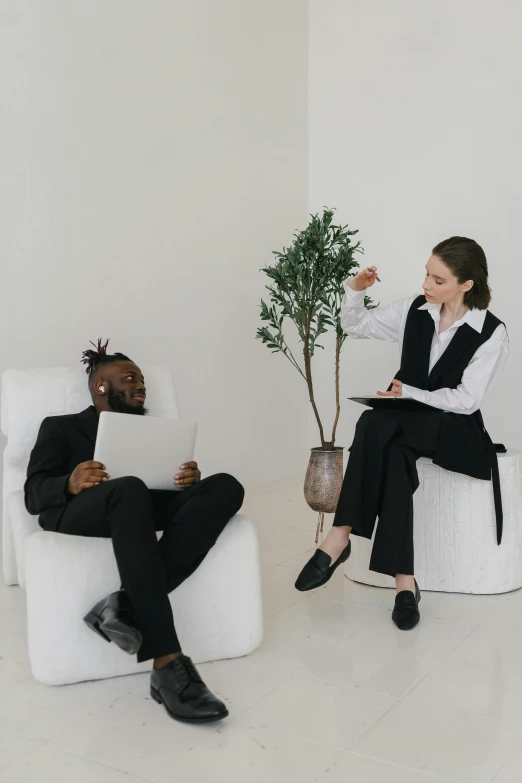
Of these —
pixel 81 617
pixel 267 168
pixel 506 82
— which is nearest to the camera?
pixel 81 617

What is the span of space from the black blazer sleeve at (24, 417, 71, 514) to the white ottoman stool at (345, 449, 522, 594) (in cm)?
128

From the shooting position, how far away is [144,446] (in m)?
2.28

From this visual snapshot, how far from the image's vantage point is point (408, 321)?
3111 mm

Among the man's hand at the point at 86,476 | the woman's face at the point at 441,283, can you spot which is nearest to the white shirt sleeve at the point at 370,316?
the woman's face at the point at 441,283

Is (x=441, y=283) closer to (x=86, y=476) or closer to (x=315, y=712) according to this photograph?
(x=86, y=476)

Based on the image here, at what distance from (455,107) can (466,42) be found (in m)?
0.36

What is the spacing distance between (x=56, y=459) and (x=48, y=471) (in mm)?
47

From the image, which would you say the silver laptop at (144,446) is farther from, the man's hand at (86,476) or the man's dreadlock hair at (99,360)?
the man's dreadlock hair at (99,360)

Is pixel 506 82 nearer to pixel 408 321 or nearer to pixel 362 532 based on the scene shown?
pixel 408 321

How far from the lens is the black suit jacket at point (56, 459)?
7.53 ft

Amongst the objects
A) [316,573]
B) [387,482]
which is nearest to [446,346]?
[387,482]

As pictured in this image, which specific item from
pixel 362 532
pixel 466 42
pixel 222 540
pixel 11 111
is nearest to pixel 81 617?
pixel 222 540

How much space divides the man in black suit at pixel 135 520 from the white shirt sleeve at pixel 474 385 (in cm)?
85

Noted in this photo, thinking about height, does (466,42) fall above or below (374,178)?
above
